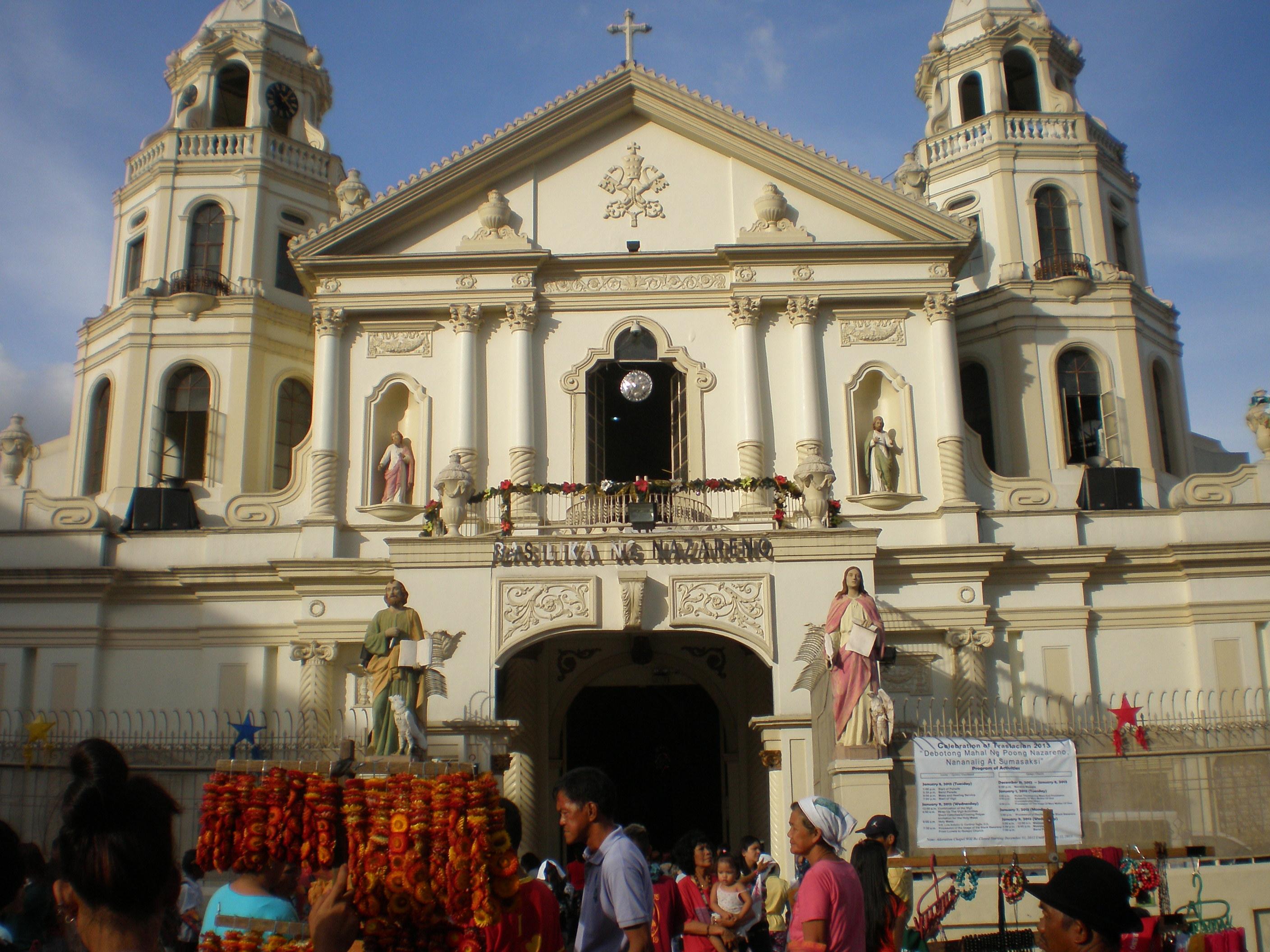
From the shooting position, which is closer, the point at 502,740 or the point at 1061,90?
the point at 502,740

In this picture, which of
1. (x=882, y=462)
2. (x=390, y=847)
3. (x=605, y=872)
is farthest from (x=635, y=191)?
(x=390, y=847)

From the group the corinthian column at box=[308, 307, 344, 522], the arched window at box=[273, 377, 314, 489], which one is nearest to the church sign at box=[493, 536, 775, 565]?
the corinthian column at box=[308, 307, 344, 522]

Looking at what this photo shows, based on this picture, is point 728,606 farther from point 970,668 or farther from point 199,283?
point 199,283

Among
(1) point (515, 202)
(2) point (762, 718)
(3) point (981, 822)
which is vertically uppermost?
(1) point (515, 202)

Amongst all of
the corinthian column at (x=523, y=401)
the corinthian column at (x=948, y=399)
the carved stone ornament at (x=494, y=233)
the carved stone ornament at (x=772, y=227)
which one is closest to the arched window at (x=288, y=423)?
the carved stone ornament at (x=494, y=233)

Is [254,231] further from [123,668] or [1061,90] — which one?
[1061,90]

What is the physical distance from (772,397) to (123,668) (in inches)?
521

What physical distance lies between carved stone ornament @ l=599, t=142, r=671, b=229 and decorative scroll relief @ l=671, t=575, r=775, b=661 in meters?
8.05

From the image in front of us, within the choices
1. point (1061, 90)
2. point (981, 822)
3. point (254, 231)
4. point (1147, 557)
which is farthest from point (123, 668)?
point (1061, 90)

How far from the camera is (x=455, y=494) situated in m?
18.6

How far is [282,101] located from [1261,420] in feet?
74.2

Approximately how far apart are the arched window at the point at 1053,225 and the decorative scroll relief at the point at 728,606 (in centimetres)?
1208

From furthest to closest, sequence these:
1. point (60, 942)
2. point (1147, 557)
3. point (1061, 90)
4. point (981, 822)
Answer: point (1061, 90)
point (1147, 557)
point (981, 822)
point (60, 942)

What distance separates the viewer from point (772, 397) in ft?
72.0
